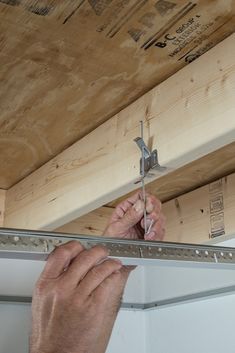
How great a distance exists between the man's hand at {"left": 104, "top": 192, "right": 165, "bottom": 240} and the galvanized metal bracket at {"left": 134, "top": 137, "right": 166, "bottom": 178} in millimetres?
134

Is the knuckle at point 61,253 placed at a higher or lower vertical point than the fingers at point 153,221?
lower

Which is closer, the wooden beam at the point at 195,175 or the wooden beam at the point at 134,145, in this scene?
the wooden beam at the point at 134,145

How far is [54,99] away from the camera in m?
1.51

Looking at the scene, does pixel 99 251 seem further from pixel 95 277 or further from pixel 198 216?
pixel 198 216

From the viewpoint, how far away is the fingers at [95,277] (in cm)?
103

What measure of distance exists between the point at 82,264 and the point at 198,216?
1.23m

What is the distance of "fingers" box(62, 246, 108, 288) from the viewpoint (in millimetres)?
1012

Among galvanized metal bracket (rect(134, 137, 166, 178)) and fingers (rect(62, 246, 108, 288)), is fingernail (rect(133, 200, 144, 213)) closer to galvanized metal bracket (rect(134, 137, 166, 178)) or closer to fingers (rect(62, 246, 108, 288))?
galvanized metal bracket (rect(134, 137, 166, 178))

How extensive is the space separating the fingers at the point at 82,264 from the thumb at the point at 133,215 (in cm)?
52

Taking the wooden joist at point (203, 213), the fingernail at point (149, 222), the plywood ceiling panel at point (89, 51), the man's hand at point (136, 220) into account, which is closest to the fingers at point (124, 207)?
the man's hand at point (136, 220)

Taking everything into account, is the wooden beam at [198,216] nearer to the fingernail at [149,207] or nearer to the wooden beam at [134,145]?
the wooden beam at [134,145]

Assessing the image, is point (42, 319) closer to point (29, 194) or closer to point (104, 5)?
point (104, 5)

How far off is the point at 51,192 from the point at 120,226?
428mm

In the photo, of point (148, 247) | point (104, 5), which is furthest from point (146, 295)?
point (104, 5)
